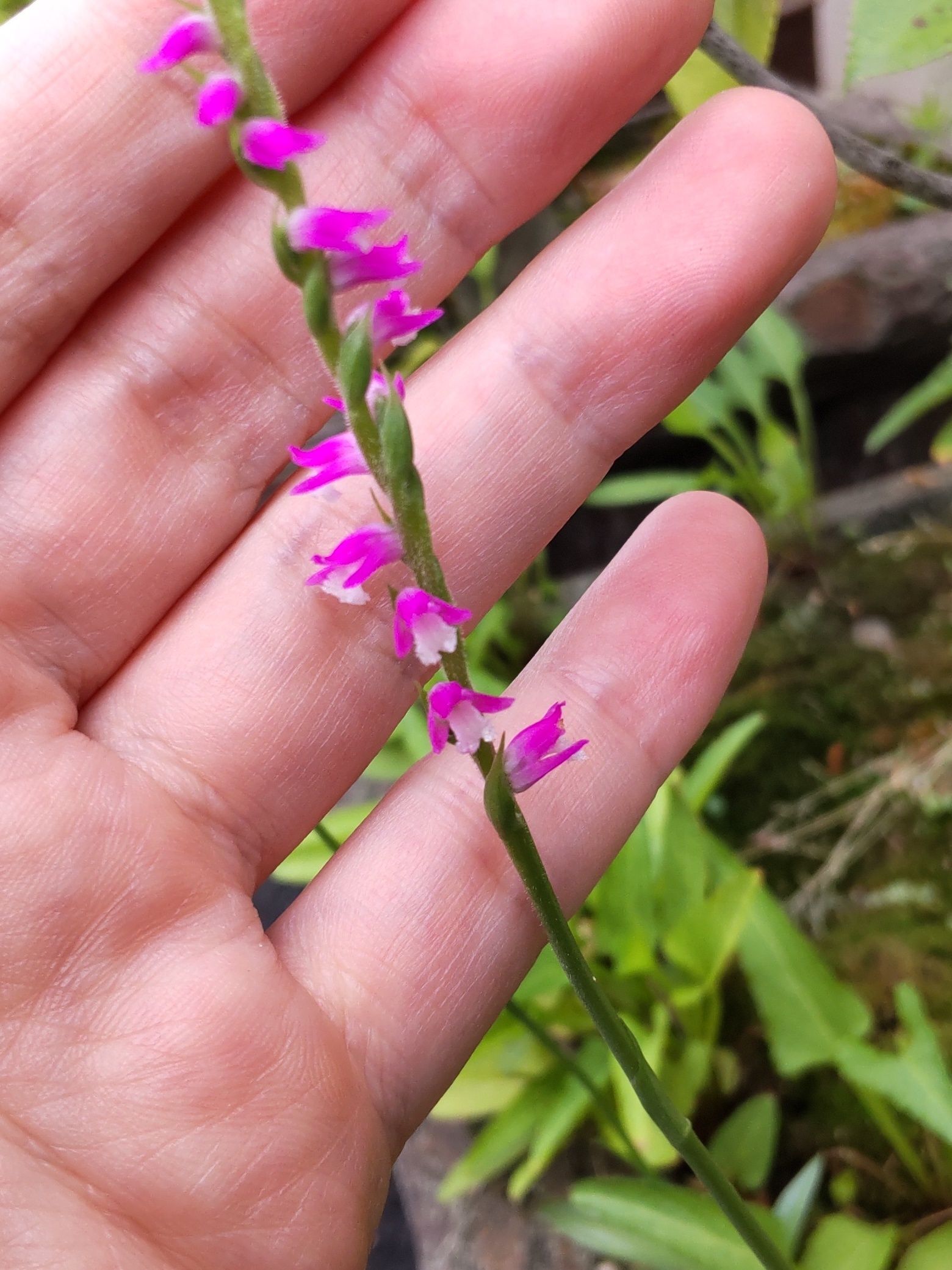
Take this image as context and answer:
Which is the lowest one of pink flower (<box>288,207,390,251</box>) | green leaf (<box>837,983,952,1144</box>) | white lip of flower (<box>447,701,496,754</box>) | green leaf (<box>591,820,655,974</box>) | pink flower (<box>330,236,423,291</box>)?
green leaf (<box>837,983,952,1144</box>)

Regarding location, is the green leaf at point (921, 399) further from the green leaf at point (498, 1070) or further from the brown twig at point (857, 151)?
the green leaf at point (498, 1070)

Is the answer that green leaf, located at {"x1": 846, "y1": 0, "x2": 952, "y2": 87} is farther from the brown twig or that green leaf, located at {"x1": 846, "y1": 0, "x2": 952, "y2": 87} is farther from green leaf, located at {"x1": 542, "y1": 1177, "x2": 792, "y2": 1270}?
green leaf, located at {"x1": 542, "y1": 1177, "x2": 792, "y2": 1270}

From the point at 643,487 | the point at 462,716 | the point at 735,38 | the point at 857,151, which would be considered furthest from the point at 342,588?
the point at 643,487

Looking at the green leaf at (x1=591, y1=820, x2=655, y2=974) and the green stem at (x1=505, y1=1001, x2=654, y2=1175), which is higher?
the green stem at (x1=505, y1=1001, x2=654, y2=1175)

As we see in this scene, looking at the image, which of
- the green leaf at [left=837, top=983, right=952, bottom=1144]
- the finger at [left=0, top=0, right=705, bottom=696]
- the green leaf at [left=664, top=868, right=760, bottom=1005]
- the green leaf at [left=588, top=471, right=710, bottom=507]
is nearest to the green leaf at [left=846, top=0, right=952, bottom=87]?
the finger at [left=0, top=0, right=705, bottom=696]

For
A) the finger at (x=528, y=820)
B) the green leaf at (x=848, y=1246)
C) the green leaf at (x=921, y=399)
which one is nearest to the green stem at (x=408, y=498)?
the finger at (x=528, y=820)

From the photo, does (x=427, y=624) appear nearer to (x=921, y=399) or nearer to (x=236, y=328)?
(x=236, y=328)

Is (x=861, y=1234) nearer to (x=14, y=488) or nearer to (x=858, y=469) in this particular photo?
(x=14, y=488)
